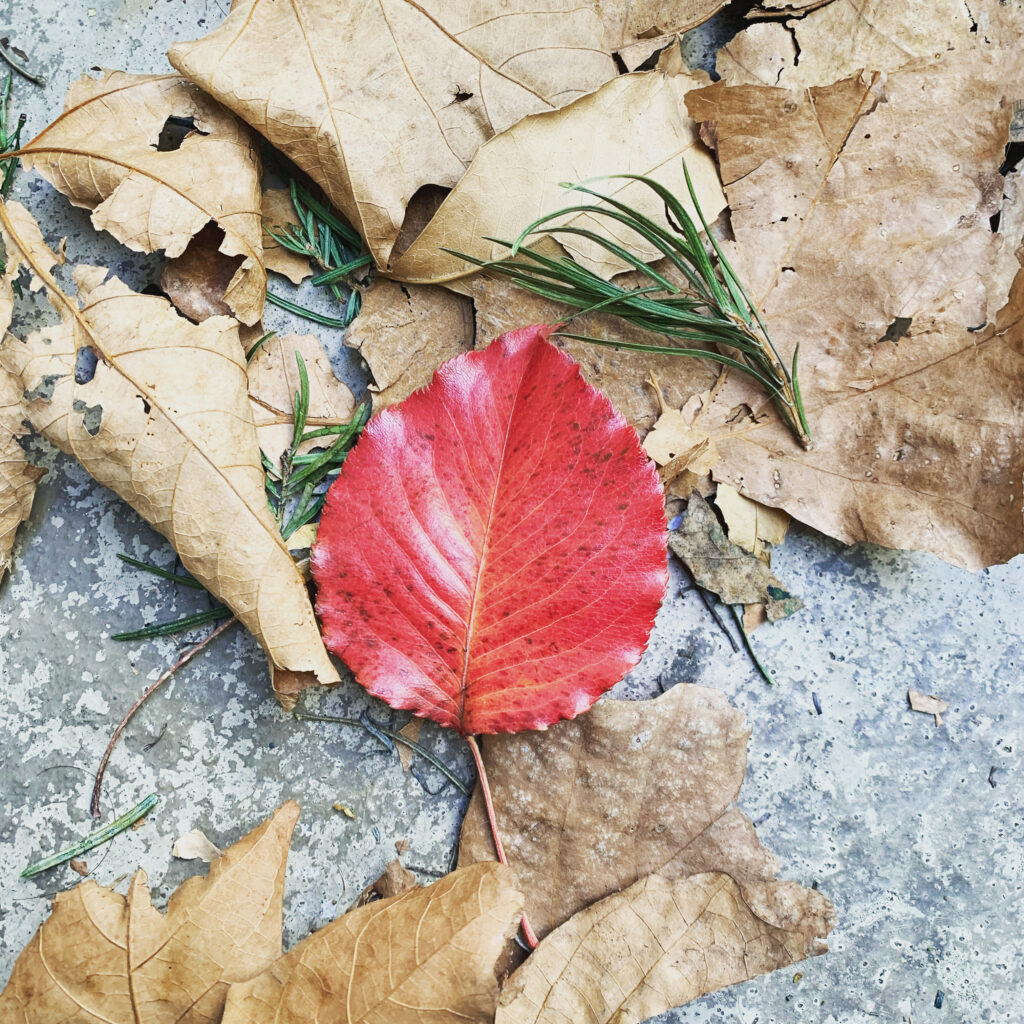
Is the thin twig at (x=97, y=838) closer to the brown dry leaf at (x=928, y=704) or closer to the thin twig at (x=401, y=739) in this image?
the thin twig at (x=401, y=739)

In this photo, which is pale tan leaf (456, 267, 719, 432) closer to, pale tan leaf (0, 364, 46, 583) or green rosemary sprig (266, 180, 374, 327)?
green rosemary sprig (266, 180, 374, 327)

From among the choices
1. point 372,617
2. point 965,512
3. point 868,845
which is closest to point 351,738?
point 372,617

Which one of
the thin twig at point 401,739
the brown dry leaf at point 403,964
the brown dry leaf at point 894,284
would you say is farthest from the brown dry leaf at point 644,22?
the brown dry leaf at point 403,964

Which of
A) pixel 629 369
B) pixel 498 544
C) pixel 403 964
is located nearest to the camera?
pixel 403 964

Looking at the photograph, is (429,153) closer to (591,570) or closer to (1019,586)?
(591,570)

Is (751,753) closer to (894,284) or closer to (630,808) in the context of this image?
(630,808)

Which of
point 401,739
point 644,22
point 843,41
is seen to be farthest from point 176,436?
point 843,41
